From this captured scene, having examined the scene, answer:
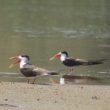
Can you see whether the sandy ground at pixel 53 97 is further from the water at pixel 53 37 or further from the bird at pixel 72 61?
the bird at pixel 72 61

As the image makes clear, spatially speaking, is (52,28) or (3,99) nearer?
(3,99)

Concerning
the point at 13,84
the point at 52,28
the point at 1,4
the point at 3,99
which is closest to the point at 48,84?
the point at 13,84

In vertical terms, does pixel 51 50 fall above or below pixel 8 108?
above

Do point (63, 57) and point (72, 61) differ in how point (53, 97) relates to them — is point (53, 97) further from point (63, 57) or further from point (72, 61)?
point (63, 57)

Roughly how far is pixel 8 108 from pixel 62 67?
8406 mm

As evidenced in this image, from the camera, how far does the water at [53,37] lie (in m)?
19.9

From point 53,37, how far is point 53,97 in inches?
601

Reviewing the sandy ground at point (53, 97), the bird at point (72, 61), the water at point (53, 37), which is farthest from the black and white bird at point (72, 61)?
the sandy ground at point (53, 97)

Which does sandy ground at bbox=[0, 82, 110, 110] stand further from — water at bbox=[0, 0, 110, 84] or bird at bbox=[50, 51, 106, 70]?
bird at bbox=[50, 51, 106, 70]

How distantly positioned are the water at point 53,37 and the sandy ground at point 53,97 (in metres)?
2.06

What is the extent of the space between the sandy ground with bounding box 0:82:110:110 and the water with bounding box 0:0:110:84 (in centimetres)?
206

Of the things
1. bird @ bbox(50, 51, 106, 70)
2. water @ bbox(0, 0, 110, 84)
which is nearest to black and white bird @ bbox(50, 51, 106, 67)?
bird @ bbox(50, 51, 106, 70)

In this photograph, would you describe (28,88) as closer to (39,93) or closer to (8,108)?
(39,93)

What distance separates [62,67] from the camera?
20.0 metres
